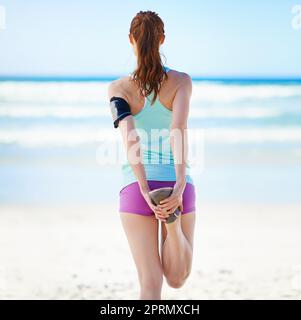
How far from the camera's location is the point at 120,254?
4.84 metres

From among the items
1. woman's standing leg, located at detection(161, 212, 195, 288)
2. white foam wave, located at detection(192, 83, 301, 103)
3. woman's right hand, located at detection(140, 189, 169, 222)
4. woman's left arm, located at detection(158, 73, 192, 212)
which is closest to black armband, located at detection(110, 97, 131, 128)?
woman's left arm, located at detection(158, 73, 192, 212)

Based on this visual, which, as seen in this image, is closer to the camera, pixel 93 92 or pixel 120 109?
pixel 120 109

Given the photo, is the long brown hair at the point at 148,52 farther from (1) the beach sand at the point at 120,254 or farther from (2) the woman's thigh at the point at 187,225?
(1) the beach sand at the point at 120,254

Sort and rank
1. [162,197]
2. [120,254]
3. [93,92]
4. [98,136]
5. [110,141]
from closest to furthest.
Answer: [162,197], [120,254], [110,141], [98,136], [93,92]

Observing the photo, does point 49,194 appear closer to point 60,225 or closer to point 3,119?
point 60,225

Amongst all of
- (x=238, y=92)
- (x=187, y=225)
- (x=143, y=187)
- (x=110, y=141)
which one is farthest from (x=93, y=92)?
(x=143, y=187)

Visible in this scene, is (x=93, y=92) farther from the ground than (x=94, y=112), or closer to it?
farther from the ground

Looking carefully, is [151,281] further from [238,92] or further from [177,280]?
[238,92]

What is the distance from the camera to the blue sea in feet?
22.7

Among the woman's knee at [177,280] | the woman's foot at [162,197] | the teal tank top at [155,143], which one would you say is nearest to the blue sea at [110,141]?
the woman's knee at [177,280]

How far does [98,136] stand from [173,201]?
8757 mm

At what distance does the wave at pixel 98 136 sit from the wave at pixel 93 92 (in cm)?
298

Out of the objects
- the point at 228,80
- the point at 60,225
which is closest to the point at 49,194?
the point at 60,225

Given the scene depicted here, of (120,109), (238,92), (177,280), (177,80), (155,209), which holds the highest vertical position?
(238,92)
